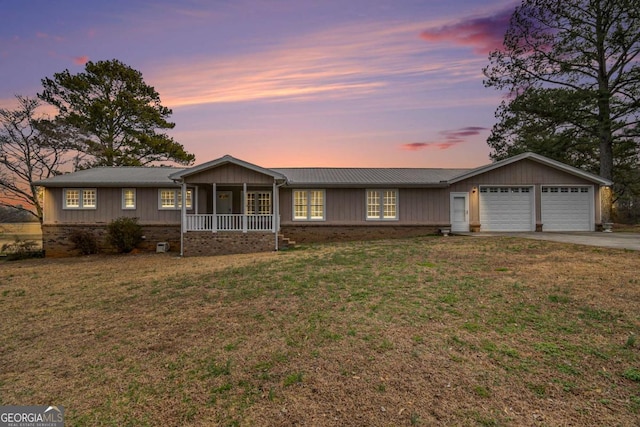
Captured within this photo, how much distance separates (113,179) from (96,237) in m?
3.09

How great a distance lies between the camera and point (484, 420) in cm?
291

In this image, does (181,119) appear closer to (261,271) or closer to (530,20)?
(261,271)

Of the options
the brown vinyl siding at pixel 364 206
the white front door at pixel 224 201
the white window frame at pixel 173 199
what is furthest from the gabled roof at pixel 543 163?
the white window frame at pixel 173 199

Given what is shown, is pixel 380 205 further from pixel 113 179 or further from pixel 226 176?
pixel 113 179

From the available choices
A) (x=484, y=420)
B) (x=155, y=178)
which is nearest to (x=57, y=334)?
(x=484, y=420)

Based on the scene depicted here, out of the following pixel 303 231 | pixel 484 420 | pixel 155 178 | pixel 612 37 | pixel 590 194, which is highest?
pixel 612 37

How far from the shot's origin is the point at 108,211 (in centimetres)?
1602

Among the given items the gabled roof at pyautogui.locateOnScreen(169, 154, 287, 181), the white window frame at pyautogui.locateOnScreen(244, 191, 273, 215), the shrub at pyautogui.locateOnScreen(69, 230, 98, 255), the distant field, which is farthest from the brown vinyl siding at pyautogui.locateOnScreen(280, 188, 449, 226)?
the distant field

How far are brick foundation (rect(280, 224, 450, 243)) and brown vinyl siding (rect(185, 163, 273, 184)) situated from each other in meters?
Answer: 3.49

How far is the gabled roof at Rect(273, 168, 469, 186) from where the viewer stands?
16.1 m

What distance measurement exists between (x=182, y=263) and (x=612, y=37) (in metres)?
28.5

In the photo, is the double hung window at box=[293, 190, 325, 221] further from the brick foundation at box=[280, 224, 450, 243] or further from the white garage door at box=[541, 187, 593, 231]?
the white garage door at box=[541, 187, 593, 231]

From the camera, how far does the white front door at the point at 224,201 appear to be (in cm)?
1725

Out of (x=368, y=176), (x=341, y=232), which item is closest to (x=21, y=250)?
(x=341, y=232)
